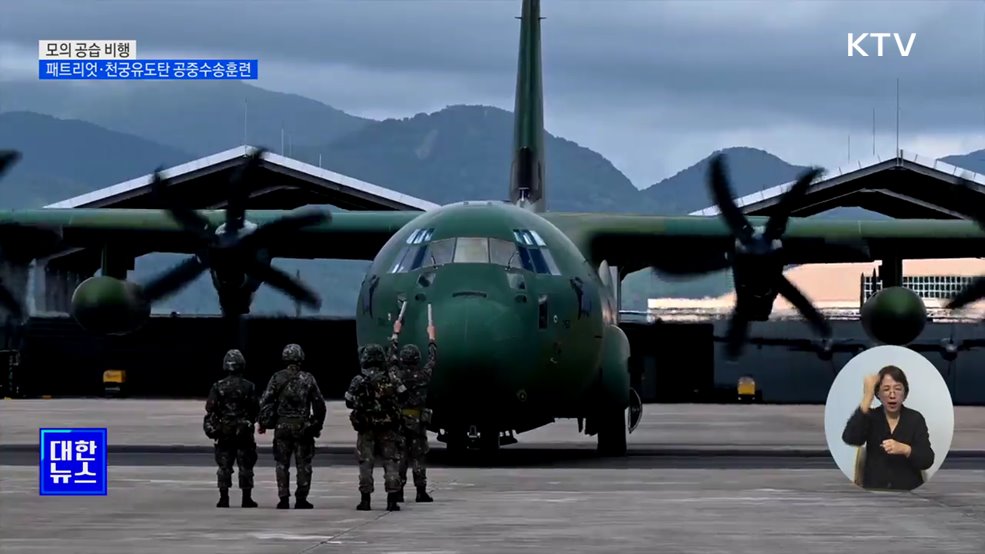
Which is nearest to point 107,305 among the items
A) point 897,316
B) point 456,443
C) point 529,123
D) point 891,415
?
point 529,123

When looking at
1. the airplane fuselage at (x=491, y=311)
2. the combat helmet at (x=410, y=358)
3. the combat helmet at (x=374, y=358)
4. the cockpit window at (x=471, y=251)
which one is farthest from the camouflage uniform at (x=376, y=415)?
the cockpit window at (x=471, y=251)

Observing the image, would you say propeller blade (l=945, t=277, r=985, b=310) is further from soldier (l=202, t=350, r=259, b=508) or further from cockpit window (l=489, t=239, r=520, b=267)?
soldier (l=202, t=350, r=259, b=508)

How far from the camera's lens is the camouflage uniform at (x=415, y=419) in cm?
Answer: 1905

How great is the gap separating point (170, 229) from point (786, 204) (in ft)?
40.4

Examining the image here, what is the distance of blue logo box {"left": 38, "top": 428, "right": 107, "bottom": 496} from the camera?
1992cm

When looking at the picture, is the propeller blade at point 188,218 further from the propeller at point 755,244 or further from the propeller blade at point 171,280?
the propeller at point 755,244

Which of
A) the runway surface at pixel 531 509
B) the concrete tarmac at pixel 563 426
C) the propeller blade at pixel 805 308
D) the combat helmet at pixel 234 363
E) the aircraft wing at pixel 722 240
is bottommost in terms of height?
the concrete tarmac at pixel 563 426

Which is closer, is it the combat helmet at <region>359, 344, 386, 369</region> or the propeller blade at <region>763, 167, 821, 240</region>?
the combat helmet at <region>359, 344, 386, 369</region>

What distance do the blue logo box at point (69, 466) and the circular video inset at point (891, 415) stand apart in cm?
851

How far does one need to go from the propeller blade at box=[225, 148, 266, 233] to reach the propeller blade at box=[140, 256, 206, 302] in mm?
1593

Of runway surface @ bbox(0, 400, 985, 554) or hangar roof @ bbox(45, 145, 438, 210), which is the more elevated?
hangar roof @ bbox(45, 145, 438, 210)

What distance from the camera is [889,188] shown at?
58.3 meters

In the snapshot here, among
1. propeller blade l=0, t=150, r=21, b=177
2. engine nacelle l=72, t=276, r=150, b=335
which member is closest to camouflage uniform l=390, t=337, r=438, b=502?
engine nacelle l=72, t=276, r=150, b=335

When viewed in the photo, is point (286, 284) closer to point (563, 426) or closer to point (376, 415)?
point (563, 426)
